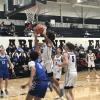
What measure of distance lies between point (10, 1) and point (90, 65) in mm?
7152

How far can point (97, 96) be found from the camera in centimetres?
1191

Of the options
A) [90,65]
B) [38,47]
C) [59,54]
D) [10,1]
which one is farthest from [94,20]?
[38,47]

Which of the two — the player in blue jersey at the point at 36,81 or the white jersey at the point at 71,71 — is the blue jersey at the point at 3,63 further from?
the player in blue jersey at the point at 36,81

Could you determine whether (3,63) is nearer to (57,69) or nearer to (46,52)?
(57,69)

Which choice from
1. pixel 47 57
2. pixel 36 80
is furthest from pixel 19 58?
pixel 36 80

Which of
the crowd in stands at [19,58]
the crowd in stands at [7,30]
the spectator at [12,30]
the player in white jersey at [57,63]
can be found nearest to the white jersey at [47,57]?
the player in white jersey at [57,63]

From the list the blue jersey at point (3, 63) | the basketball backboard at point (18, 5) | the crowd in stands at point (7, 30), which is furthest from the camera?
the crowd in stands at point (7, 30)

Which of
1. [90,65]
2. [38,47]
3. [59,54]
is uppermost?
[38,47]

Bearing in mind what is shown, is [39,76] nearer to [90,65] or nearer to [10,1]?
[10,1]

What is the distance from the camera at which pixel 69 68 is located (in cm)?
848

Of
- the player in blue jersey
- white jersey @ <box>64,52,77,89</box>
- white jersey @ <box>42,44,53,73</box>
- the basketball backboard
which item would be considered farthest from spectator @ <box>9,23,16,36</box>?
the player in blue jersey

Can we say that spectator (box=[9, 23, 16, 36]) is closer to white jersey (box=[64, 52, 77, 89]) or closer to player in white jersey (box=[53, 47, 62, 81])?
player in white jersey (box=[53, 47, 62, 81])

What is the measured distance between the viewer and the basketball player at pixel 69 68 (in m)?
8.27

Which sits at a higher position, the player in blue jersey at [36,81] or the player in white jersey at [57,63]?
the player in blue jersey at [36,81]
